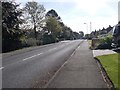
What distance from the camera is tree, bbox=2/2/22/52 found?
43.7m

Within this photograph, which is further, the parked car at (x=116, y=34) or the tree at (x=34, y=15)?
the tree at (x=34, y=15)

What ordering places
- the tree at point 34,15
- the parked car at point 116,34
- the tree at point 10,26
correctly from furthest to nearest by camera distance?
the tree at point 34,15 < the tree at point 10,26 < the parked car at point 116,34

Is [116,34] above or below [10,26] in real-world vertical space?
below

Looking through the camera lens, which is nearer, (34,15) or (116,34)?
(116,34)

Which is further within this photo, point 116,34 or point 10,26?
point 10,26

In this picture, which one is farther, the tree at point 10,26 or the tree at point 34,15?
the tree at point 34,15

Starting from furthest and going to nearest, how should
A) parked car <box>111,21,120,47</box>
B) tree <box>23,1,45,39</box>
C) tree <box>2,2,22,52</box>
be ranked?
1. tree <box>23,1,45,39</box>
2. tree <box>2,2,22,52</box>
3. parked car <box>111,21,120,47</box>

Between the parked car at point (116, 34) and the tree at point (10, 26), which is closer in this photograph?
the parked car at point (116, 34)

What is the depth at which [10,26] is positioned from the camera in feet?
149

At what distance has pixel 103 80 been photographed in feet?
41.5

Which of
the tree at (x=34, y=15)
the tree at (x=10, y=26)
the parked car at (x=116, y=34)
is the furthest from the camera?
the tree at (x=34, y=15)

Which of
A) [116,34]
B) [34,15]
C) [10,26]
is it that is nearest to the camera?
[116,34]

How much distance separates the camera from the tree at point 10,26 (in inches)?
1720

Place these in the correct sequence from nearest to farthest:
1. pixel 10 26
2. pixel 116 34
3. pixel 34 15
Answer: pixel 116 34, pixel 10 26, pixel 34 15
